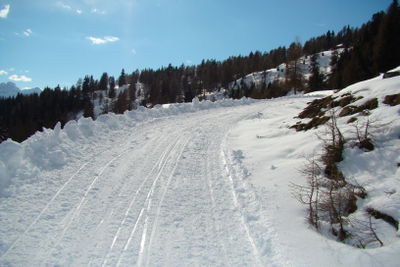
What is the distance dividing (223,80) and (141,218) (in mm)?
87669

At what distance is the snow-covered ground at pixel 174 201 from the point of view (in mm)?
4047

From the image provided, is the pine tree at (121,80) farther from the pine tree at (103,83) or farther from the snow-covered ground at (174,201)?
the snow-covered ground at (174,201)

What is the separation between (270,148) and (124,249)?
264 inches

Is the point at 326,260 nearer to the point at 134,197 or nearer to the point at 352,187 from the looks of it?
the point at 352,187

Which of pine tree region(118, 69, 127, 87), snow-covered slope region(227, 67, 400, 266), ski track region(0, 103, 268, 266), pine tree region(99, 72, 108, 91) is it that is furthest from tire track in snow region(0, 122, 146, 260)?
pine tree region(118, 69, 127, 87)

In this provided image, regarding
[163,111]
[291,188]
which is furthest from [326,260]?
[163,111]

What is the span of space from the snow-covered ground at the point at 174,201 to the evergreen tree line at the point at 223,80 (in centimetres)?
2537

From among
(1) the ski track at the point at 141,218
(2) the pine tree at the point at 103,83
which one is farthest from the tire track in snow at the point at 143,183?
(2) the pine tree at the point at 103,83

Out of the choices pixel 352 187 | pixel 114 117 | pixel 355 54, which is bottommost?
pixel 352 187

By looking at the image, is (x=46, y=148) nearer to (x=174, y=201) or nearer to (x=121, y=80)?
(x=174, y=201)

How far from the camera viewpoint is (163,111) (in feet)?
57.5

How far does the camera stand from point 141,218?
507 cm

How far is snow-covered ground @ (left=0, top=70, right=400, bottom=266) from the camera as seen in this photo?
13.3ft

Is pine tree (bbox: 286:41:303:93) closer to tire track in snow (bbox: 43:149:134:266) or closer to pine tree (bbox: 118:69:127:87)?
tire track in snow (bbox: 43:149:134:266)
